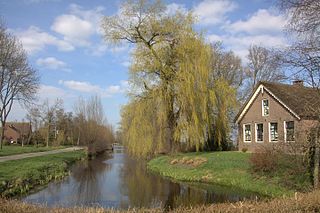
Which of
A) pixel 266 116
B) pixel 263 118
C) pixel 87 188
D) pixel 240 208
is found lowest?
pixel 87 188

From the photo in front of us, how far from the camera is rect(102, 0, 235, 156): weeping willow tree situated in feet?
90.7

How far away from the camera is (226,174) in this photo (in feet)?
72.7

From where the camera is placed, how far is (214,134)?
99.8ft

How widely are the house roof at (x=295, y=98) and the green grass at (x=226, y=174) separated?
381cm

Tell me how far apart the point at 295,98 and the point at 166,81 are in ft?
40.0

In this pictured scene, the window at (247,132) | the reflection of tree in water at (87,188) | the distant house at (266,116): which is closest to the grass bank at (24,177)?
the reflection of tree in water at (87,188)

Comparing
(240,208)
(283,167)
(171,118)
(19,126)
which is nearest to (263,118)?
(171,118)

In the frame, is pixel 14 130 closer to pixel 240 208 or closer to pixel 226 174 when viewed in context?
pixel 226 174

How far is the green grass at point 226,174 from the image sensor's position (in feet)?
59.6

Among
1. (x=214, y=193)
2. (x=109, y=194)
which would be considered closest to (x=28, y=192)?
(x=109, y=194)

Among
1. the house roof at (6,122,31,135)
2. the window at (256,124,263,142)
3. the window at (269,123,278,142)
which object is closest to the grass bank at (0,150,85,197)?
the window at (256,124,263,142)

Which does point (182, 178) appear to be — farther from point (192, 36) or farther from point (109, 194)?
point (192, 36)

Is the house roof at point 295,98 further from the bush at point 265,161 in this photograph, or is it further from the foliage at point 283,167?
the bush at point 265,161

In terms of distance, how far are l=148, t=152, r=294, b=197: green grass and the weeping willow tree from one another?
7.12 feet
